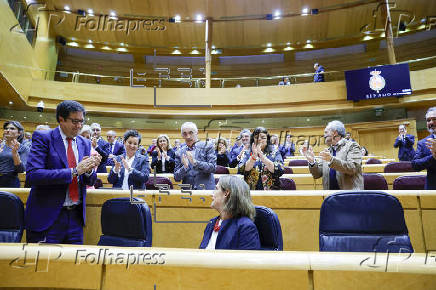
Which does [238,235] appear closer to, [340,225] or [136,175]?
[340,225]

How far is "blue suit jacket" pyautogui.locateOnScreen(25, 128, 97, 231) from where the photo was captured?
1476 mm

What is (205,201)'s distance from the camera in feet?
6.88

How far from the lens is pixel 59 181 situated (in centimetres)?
148

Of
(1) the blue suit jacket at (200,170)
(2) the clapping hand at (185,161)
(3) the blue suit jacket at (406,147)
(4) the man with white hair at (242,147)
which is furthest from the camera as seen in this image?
(3) the blue suit jacket at (406,147)

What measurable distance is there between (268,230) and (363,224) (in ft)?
1.73

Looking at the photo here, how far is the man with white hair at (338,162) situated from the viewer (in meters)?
2.12

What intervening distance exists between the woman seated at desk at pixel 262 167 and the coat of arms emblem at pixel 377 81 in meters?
7.82

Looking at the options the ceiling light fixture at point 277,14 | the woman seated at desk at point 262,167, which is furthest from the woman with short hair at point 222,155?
the ceiling light fixture at point 277,14

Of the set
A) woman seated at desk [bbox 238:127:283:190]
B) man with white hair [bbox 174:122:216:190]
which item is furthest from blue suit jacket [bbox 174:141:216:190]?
woman seated at desk [bbox 238:127:283:190]

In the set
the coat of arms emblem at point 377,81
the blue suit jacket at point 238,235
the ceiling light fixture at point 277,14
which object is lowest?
the blue suit jacket at point 238,235

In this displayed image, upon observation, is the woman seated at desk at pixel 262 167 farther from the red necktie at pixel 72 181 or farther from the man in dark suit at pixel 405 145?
the man in dark suit at pixel 405 145

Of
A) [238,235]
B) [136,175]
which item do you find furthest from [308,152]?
[136,175]

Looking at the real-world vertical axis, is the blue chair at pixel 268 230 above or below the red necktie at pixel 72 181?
below

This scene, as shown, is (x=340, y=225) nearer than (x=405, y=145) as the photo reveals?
Yes
